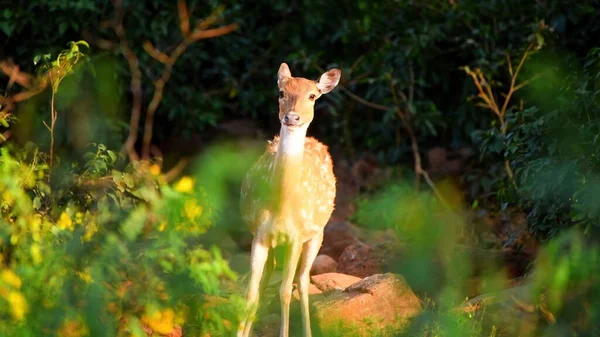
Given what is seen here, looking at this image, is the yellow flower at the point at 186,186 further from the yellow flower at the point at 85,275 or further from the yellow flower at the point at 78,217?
the yellow flower at the point at 78,217

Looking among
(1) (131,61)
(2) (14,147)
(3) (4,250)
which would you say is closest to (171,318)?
(3) (4,250)

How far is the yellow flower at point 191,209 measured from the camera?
15.9 ft

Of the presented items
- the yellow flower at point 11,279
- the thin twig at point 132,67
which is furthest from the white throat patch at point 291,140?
the thin twig at point 132,67

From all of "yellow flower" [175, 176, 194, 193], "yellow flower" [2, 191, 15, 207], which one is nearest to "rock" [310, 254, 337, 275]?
"yellow flower" [2, 191, 15, 207]

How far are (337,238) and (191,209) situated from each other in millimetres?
5378

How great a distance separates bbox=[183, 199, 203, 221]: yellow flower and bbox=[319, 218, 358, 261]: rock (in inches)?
191

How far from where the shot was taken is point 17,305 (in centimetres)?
467

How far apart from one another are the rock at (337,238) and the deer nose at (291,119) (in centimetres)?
294

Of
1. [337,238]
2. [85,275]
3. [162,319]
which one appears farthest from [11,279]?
[337,238]

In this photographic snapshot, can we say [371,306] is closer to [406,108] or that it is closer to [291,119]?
[291,119]

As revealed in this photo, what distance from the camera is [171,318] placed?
507 cm

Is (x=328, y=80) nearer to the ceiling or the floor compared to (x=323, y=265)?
nearer to the ceiling

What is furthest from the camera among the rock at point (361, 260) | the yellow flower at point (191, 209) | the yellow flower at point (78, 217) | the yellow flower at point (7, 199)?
the rock at point (361, 260)

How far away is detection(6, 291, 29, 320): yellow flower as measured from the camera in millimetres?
4656
